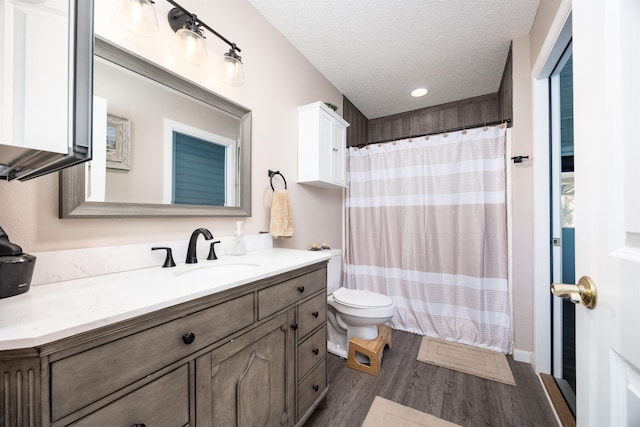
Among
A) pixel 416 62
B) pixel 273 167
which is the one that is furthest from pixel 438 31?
pixel 273 167

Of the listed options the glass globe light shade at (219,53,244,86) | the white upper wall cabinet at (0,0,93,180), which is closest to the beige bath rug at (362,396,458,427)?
the white upper wall cabinet at (0,0,93,180)

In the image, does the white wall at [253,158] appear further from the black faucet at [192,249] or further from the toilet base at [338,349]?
the toilet base at [338,349]

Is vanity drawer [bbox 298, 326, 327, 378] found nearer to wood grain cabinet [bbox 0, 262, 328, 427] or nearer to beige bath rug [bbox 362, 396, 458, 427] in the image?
wood grain cabinet [bbox 0, 262, 328, 427]

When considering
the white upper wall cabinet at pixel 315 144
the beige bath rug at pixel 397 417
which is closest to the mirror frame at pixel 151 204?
the white upper wall cabinet at pixel 315 144

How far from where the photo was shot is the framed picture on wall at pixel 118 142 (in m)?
1.04

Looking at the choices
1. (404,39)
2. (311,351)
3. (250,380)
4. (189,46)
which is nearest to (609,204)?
(250,380)

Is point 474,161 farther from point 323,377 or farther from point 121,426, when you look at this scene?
point 121,426

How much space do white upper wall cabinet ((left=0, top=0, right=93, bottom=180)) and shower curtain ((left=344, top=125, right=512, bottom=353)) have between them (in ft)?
7.78

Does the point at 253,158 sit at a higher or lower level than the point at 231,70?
lower

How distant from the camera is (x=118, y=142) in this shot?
107cm

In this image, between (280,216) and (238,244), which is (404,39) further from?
(238,244)

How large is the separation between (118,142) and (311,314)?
1.18 meters

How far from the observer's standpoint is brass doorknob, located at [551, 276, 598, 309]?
50 centimetres

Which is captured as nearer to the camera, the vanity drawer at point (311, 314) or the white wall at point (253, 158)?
the white wall at point (253, 158)
